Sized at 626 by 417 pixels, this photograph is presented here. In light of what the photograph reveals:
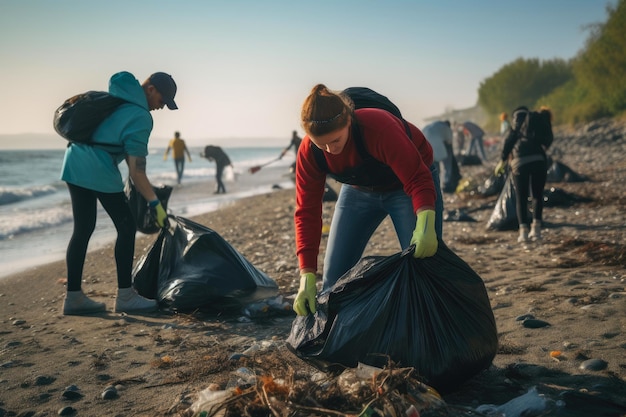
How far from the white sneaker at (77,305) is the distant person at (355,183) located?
221cm

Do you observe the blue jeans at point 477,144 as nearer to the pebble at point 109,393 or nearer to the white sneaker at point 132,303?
the white sneaker at point 132,303

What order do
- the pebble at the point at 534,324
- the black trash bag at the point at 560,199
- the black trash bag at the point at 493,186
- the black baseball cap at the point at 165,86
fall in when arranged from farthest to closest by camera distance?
the black trash bag at the point at 493,186
the black trash bag at the point at 560,199
the black baseball cap at the point at 165,86
the pebble at the point at 534,324

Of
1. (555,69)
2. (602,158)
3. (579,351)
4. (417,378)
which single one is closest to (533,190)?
(579,351)

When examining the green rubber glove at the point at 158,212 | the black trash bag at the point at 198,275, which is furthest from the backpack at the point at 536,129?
the green rubber glove at the point at 158,212

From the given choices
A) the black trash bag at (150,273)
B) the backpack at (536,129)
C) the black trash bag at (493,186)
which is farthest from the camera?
the black trash bag at (493,186)

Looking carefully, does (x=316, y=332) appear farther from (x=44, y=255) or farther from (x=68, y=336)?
(x=44, y=255)

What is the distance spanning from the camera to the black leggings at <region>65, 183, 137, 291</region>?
13.7 ft

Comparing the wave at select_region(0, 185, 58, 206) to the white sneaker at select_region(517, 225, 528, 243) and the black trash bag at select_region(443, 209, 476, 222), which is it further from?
the white sneaker at select_region(517, 225, 528, 243)

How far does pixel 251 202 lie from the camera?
514 inches

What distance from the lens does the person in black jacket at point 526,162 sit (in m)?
6.13

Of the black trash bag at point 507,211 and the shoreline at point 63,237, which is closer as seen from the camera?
the black trash bag at point 507,211

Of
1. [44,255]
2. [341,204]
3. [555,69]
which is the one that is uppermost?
[555,69]

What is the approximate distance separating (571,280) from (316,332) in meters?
2.53

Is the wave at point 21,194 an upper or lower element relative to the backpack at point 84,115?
lower
